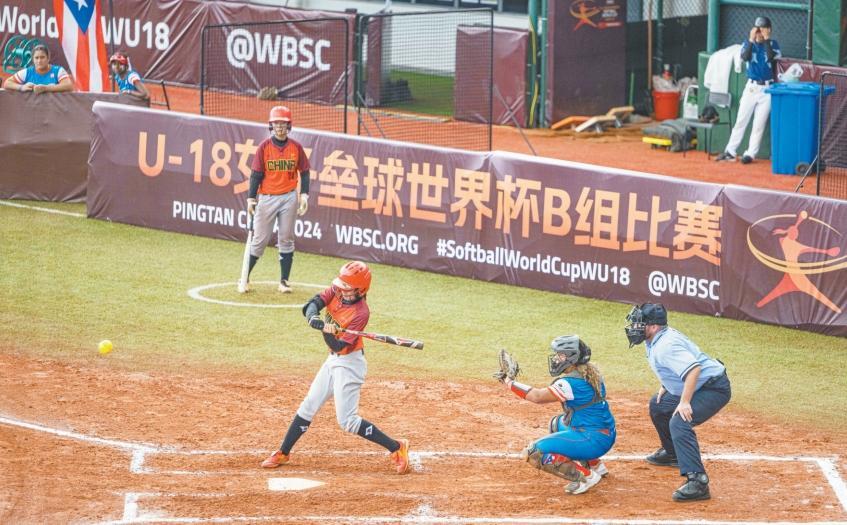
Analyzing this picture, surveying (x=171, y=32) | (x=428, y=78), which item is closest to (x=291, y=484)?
(x=428, y=78)

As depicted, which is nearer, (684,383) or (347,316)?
(684,383)

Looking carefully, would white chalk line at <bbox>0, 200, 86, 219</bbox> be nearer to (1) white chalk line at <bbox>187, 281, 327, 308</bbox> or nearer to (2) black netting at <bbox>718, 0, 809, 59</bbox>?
(1) white chalk line at <bbox>187, 281, 327, 308</bbox>

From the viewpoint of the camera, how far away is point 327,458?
11055mm

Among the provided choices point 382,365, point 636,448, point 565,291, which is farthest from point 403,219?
point 636,448

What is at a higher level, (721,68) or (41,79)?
(721,68)

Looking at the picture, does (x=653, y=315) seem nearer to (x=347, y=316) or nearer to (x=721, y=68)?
(x=347, y=316)

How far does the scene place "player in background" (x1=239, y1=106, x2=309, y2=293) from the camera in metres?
16.0

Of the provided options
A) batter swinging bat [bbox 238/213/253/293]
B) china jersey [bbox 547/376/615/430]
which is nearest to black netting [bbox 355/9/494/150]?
batter swinging bat [bbox 238/213/253/293]

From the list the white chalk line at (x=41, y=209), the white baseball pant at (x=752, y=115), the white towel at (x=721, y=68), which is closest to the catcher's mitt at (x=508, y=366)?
the white chalk line at (x=41, y=209)

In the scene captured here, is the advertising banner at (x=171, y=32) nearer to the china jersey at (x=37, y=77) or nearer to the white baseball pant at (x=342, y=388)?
the china jersey at (x=37, y=77)

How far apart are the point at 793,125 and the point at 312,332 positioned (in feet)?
34.9

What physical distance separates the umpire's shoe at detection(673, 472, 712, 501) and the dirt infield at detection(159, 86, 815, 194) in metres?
12.2

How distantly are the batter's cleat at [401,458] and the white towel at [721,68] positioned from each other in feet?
47.8

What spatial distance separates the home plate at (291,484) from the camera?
10211 millimetres
